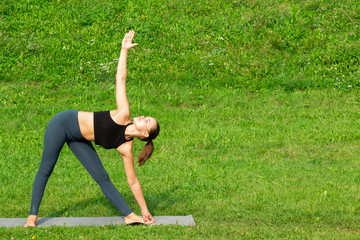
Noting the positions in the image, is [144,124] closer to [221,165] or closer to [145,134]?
[145,134]

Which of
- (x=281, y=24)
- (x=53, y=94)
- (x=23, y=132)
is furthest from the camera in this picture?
(x=281, y=24)

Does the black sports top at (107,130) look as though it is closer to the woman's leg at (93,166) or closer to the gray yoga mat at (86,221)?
the woman's leg at (93,166)

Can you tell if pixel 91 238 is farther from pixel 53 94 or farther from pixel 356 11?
pixel 356 11

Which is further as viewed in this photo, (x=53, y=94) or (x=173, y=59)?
(x=173, y=59)

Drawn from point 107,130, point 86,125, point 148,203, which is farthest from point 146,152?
point 148,203

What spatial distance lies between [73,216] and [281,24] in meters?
10.2

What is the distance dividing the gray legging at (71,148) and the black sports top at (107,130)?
22 centimetres

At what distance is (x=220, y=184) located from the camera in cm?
796

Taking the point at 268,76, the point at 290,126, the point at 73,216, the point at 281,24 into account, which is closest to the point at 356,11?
the point at 281,24

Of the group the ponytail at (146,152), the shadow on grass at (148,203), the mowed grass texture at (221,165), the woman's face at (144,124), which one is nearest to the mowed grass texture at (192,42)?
the mowed grass texture at (221,165)

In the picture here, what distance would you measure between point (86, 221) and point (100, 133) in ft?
4.14

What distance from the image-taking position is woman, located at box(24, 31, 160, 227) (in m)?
5.88

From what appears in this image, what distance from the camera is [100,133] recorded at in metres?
5.89

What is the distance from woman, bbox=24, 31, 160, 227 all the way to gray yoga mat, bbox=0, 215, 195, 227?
28cm
